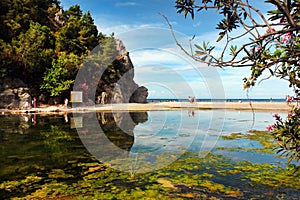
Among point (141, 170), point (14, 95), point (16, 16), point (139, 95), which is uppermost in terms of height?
point (16, 16)

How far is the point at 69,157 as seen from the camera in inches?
342

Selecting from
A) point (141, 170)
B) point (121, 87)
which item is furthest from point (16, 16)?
point (141, 170)

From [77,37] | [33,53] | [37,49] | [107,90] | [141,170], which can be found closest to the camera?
[141,170]

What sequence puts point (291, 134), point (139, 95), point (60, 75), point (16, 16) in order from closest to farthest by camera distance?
point (291, 134)
point (60, 75)
point (16, 16)
point (139, 95)

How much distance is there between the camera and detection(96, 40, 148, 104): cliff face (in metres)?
40.6

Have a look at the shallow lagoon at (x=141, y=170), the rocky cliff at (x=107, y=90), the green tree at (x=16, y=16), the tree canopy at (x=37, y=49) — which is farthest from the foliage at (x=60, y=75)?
the shallow lagoon at (x=141, y=170)

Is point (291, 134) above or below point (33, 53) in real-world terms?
below

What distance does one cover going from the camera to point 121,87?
4609 centimetres

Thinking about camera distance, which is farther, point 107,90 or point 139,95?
point 139,95

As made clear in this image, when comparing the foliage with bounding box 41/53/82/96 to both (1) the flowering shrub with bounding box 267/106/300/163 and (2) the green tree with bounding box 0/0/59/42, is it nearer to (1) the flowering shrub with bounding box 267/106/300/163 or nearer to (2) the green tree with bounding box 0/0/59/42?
(2) the green tree with bounding box 0/0/59/42

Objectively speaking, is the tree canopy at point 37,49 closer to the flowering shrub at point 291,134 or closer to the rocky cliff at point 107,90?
the rocky cliff at point 107,90

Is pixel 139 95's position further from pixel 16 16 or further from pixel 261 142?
pixel 261 142

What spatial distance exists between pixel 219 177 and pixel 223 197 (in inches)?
55.8

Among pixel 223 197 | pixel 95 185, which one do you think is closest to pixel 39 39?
pixel 95 185
